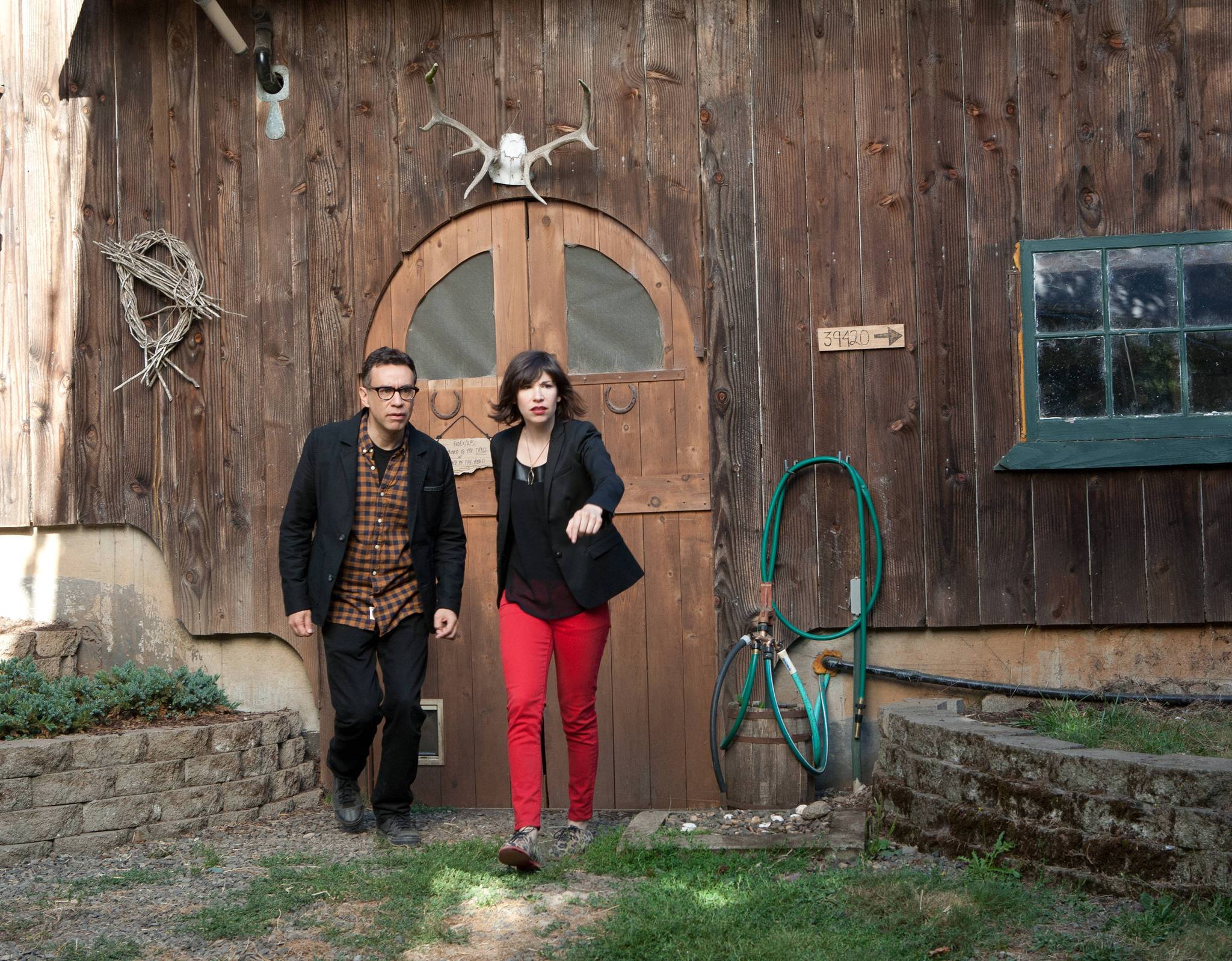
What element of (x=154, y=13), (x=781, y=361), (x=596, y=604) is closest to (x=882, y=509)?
(x=781, y=361)

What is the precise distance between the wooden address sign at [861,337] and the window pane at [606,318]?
0.74 metres

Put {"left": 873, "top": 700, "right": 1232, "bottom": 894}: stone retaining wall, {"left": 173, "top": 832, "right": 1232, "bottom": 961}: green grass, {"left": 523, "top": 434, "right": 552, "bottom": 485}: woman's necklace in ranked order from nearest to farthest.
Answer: {"left": 173, "top": 832, "right": 1232, "bottom": 961}: green grass
{"left": 873, "top": 700, "right": 1232, "bottom": 894}: stone retaining wall
{"left": 523, "top": 434, "right": 552, "bottom": 485}: woman's necklace

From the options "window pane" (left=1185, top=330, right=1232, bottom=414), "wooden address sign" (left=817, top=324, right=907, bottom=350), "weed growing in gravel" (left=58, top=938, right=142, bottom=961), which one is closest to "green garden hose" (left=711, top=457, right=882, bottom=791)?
"wooden address sign" (left=817, top=324, right=907, bottom=350)

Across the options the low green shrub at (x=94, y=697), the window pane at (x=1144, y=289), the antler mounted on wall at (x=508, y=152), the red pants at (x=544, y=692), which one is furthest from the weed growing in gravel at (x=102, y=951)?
the window pane at (x=1144, y=289)

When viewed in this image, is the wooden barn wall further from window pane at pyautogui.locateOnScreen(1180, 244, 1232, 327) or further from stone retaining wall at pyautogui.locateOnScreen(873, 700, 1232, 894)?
stone retaining wall at pyautogui.locateOnScreen(873, 700, 1232, 894)

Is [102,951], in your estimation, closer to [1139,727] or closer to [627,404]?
[627,404]

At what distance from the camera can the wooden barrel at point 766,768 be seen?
5.24 meters

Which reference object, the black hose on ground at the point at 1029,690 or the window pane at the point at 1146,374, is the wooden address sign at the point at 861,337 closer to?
the window pane at the point at 1146,374

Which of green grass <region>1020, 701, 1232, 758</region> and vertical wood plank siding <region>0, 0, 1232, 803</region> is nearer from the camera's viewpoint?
green grass <region>1020, 701, 1232, 758</region>

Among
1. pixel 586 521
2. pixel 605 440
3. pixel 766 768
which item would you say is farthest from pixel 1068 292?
pixel 586 521

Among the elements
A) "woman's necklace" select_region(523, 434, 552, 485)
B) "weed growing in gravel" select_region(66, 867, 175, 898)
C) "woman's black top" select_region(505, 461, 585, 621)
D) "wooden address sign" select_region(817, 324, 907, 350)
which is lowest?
"weed growing in gravel" select_region(66, 867, 175, 898)

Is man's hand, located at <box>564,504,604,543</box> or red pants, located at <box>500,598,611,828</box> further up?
man's hand, located at <box>564,504,604,543</box>

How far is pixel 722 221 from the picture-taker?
5.65 metres

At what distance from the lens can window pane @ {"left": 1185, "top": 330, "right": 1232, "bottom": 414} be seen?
524 centimetres
